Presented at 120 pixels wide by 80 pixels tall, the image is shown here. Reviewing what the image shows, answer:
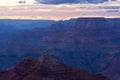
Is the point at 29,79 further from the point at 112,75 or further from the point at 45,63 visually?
the point at 112,75

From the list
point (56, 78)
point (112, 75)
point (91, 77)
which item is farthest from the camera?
point (112, 75)

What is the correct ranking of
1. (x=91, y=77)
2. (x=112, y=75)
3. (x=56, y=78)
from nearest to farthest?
(x=56, y=78) → (x=91, y=77) → (x=112, y=75)

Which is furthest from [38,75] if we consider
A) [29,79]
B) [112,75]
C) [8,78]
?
[112,75]

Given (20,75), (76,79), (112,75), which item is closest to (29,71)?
(20,75)

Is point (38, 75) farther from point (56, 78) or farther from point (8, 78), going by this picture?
point (8, 78)

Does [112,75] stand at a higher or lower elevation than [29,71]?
lower

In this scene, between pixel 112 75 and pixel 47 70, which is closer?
pixel 47 70
